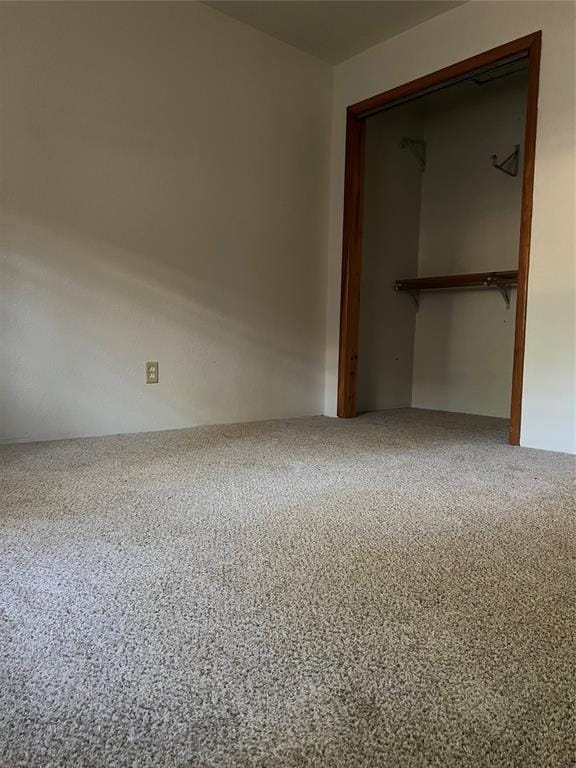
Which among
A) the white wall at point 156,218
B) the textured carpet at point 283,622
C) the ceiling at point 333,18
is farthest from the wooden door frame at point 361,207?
the textured carpet at point 283,622

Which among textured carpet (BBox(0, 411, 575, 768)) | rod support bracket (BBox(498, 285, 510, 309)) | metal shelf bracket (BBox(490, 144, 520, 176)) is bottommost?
textured carpet (BBox(0, 411, 575, 768))

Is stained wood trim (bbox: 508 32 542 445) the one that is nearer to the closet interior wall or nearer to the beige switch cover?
the closet interior wall

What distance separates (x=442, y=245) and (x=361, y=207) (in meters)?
0.98

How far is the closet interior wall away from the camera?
3570 mm

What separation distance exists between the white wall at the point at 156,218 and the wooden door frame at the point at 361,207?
175mm

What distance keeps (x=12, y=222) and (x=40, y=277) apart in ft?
0.79

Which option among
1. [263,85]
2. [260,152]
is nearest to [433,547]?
[260,152]

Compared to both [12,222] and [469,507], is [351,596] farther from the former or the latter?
[12,222]

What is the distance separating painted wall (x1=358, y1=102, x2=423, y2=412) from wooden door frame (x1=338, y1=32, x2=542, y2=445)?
412 mm

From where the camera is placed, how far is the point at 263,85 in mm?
2934

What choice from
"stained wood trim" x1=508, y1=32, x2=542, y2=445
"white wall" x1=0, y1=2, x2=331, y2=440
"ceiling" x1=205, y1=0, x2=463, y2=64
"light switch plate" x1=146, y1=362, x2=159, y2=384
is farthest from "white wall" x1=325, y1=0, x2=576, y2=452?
"light switch plate" x1=146, y1=362, x2=159, y2=384

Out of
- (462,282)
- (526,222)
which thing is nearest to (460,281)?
(462,282)

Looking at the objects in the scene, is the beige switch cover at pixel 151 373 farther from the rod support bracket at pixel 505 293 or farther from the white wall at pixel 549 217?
the rod support bracket at pixel 505 293

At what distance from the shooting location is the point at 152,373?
8.58ft
